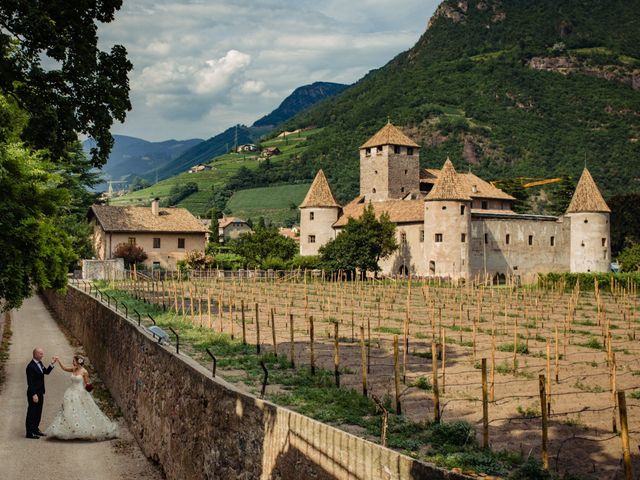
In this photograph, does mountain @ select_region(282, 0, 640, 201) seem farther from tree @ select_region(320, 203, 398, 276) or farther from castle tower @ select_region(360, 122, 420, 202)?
tree @ select_region(320, 203, 398, 276)

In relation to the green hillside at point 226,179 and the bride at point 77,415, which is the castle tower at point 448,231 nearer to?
the bride at point 77,415

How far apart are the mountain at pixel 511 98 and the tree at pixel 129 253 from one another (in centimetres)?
5903

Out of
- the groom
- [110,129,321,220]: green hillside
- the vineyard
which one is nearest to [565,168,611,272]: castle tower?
the vineyard

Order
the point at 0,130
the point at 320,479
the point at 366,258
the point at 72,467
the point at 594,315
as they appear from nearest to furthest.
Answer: the point at 320,479
the point at 72,467
the point at 0,130
the point at 594,315
the point at 366,258

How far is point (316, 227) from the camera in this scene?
6900 centimetres

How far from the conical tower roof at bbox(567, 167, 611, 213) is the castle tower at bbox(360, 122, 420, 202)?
16311mm

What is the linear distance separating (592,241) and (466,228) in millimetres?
13270

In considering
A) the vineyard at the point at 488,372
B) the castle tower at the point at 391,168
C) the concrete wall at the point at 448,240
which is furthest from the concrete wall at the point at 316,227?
the vineyard at the point at 488,372

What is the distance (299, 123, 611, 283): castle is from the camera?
5994 centimetres

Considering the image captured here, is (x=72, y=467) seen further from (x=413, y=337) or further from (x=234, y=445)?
(x=413, y=337)

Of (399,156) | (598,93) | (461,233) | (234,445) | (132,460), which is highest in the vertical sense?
(598,93)

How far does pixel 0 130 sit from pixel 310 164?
131 metres

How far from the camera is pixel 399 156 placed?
75625mm

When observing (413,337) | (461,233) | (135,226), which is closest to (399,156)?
(461,233)
